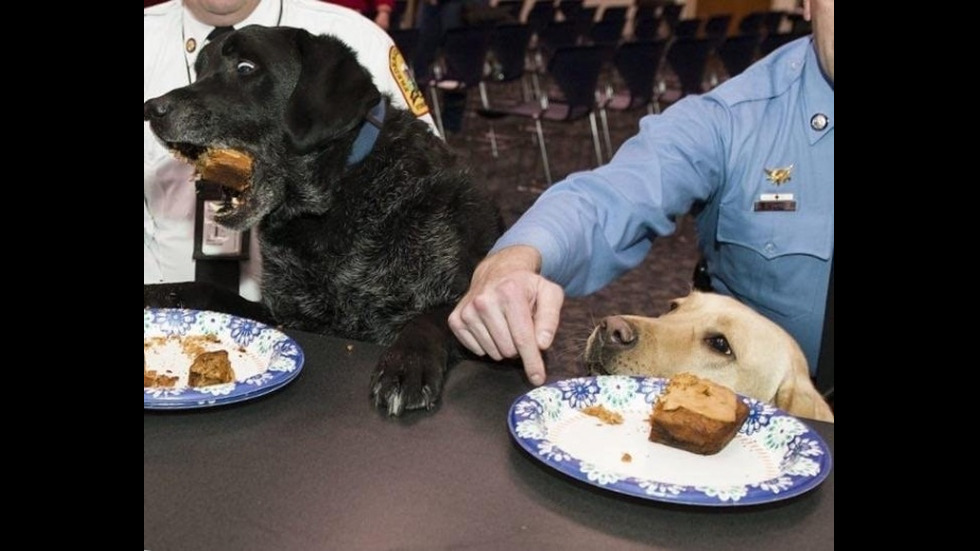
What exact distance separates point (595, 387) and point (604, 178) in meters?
0.71

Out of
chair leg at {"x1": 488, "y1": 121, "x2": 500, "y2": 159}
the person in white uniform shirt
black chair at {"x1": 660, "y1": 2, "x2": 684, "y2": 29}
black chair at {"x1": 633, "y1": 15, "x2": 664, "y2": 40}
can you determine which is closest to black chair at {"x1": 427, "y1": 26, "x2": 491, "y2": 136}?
chair leg at {"x1": 488, "y1": 121, "x2": 500, "y2": 159}

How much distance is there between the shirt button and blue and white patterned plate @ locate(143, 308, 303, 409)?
1.26 m

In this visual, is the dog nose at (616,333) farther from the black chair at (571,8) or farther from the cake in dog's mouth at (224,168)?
the black chair at (571,8)

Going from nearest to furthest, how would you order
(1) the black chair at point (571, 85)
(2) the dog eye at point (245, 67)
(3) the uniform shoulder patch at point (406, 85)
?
(2) the dog eye at point (245, 67), (3) the uniform shoulder patch at point (406, 85), (1) the black chair at point (571, 85)

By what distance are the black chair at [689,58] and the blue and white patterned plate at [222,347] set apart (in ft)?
23.4

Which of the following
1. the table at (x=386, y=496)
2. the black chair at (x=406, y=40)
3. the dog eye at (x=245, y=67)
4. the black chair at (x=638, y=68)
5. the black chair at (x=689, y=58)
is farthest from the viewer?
the black chair at (x=689, y=58)

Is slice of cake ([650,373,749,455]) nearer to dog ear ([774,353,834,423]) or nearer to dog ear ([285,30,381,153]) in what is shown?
dog ear ([774,353,834,423])

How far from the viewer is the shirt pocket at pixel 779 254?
2.14 meters

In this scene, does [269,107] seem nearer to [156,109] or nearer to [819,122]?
[156,109]

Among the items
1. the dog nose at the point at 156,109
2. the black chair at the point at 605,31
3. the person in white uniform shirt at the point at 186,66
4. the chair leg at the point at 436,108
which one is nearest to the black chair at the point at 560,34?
the black chair at the point at 605,31

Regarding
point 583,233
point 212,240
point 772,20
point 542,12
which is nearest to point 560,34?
point 542,12
